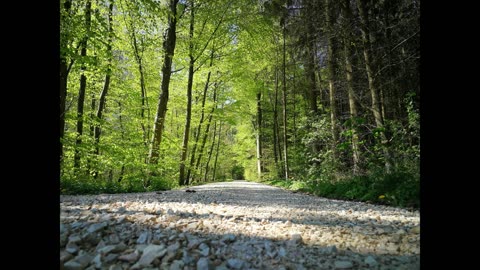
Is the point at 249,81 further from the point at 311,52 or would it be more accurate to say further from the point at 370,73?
the point at 370,73

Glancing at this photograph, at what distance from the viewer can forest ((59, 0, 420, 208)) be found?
572cm

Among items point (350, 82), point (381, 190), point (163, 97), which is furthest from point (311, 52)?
point (381, 190)

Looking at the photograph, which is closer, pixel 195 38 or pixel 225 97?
pixel 195 38

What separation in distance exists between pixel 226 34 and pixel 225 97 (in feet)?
21.4

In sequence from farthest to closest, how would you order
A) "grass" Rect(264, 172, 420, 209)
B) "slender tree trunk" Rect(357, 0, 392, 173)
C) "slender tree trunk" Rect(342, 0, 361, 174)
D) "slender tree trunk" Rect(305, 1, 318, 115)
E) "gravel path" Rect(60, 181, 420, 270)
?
"slender tree trunk" Rect(305, 1, 318, 115)
"slender tree trunk" Rect(342, 0, 361, 174)
"slender tree trunk" Rect(357, 0, 392, 173)
"grass" Rect(264, 172, 420, 209)
"gravel path" Rect(60, 181, 420, 270)

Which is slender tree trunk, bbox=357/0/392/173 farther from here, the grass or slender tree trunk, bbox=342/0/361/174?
the grass

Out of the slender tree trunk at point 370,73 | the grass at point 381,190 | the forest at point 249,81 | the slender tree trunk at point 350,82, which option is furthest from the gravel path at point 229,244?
the slender tree trunk at point 370,73

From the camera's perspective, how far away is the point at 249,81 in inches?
675

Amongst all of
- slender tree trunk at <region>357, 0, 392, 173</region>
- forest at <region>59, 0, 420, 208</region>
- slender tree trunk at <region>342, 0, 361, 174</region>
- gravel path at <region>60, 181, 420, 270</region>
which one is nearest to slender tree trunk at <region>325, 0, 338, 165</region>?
forest at <region>59, 0, 420, 208</region>

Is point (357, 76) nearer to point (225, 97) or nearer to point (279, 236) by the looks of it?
point (279, 236)
